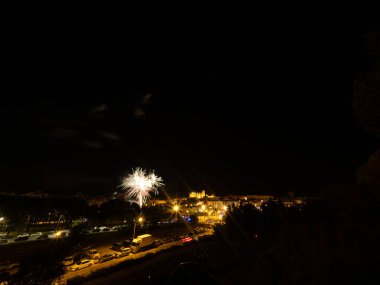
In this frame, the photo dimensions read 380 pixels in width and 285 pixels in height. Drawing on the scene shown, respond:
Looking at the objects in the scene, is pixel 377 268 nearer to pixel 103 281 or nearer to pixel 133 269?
pixel 103 281

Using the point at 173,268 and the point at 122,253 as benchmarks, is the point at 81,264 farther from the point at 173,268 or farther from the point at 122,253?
the point at 173,268

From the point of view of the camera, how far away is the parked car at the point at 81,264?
2410cm

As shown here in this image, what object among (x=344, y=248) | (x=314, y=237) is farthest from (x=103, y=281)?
(x=344, y=248)

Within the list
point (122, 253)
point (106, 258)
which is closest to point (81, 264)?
point (106, 258)

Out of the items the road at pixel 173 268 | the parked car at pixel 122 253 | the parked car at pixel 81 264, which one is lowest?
the road at pixel 173 268

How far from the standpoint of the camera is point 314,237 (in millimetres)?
10164

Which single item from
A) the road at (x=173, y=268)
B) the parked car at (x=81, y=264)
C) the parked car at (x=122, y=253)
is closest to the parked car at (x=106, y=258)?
the parked car at (x=122, y=253)

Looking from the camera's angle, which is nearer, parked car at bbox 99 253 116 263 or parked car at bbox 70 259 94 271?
parked car at bbox 70 259 94 271

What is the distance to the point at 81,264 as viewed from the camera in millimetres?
25328

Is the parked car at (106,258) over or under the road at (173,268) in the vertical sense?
over

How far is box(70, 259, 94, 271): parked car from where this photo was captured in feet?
79.1

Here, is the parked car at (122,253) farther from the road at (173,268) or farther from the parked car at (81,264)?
the road at (173,268)

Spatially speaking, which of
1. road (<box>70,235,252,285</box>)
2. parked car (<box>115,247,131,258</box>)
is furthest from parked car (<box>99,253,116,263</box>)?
road (<box>70,235,252,285</box>)

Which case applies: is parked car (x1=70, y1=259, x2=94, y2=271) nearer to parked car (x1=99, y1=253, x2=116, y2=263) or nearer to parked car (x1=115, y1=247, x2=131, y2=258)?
parked car (x1=99, y1=253, x2=116, y2=263)
